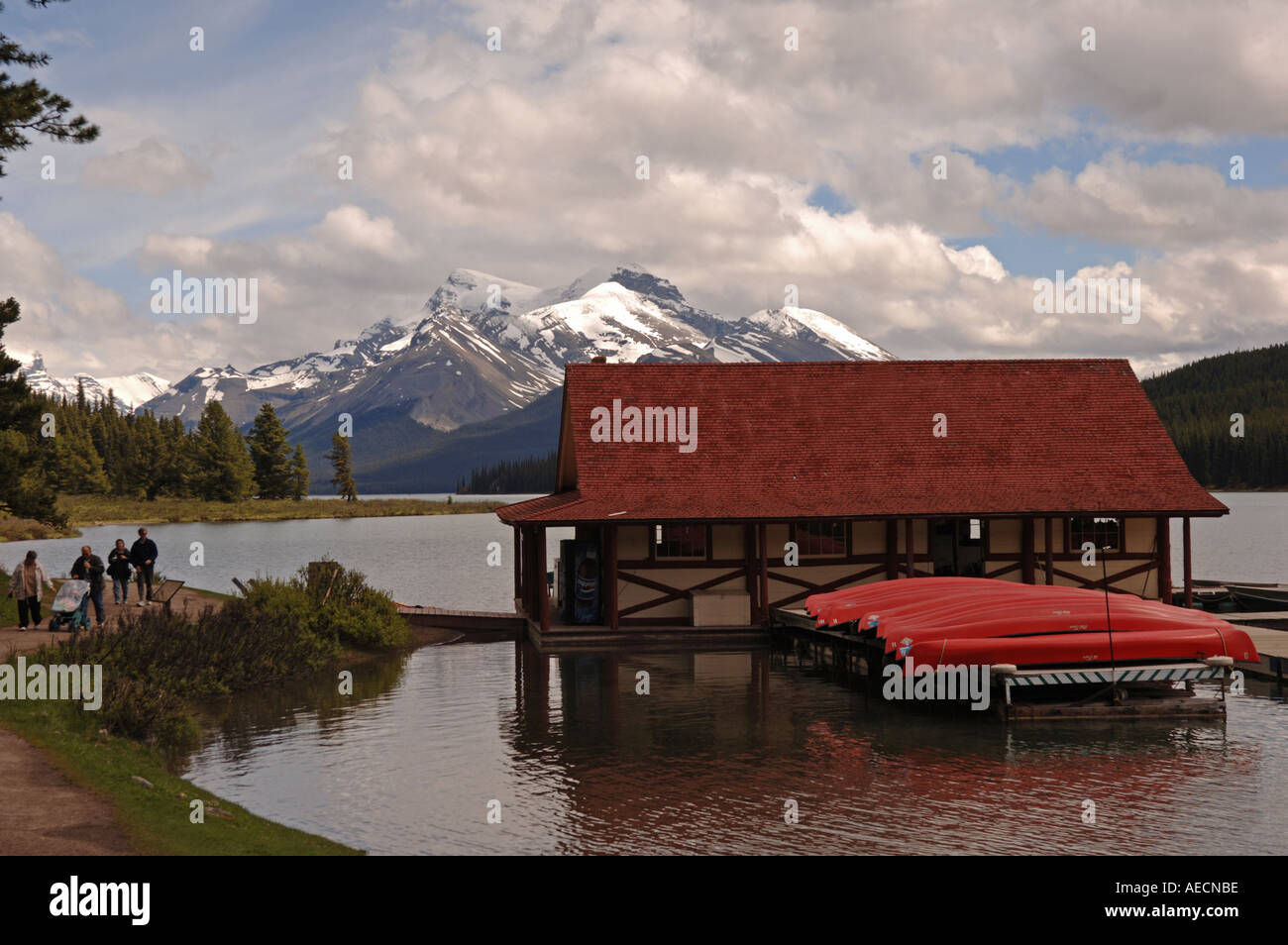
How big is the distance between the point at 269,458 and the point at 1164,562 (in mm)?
122351

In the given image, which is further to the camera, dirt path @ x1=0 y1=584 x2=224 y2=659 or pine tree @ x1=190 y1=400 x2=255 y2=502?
pine tree @ x1=190 y1=400 x2=255 y2=502

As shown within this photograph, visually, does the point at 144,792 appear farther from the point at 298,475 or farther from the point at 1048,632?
the point at 298,475

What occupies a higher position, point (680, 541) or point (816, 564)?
point (680, 541)

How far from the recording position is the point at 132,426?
5778 inches

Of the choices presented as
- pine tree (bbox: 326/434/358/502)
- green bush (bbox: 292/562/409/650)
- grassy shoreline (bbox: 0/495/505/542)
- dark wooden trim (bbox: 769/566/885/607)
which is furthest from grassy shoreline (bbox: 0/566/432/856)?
pine tree (bbox: 326/434/358/502)

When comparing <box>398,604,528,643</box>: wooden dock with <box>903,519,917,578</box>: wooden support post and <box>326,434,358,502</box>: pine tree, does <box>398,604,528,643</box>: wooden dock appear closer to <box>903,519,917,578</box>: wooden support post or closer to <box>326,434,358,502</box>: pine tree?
<box>903,519,917,578</box>: wooden support post

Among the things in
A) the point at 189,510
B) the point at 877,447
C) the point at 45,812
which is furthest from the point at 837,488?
the point at 189,510

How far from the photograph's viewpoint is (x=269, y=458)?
14000 cm

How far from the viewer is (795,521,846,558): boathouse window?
32375 millimetres

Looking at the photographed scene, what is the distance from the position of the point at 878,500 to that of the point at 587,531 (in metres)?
8.28

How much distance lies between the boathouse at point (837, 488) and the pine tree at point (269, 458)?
11075 cm

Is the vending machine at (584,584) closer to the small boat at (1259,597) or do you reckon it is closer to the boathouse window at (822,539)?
the boathouse window at (822,539)

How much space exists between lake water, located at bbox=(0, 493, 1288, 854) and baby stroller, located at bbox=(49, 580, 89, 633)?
4.56 meters
